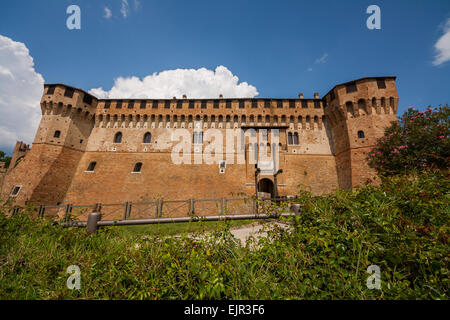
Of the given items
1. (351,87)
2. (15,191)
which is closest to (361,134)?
(351,87)

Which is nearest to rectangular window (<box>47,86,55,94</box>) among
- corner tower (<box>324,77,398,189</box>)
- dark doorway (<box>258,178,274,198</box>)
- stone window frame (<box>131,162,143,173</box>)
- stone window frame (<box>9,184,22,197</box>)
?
stone window frame (<box>9,184,22,197</box>)

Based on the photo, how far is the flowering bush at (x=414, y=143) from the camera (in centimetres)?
1149

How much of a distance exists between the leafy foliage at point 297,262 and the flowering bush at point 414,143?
1163 centimetres

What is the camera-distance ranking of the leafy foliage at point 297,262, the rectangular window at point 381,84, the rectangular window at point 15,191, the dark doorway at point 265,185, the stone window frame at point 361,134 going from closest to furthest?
the leafy foliage at point 297,262 → the rectangular window at point 15,191 → the stone window frame at point 361,134 → the rectangular window at point 381,84 → the dark doorway at point 265,185

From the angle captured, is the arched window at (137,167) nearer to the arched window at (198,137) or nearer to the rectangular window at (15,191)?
the arched window at (198,137)

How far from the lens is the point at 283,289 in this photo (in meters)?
2.04

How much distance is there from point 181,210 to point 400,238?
15.2m

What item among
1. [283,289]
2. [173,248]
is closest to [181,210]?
[173,248]

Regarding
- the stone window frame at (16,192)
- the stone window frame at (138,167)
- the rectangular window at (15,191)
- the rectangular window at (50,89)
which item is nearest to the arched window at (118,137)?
the stone window frame at (138,167)

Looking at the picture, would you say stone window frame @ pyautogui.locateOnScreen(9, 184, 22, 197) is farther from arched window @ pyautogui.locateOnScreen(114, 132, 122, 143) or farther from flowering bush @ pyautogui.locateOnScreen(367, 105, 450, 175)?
flowering bush @ pyautogui.locateOnScreen(367, 105, 450, 175)

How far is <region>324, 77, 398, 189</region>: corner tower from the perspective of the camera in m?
15.8

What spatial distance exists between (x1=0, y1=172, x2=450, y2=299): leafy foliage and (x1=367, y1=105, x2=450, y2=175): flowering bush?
1163 cm
